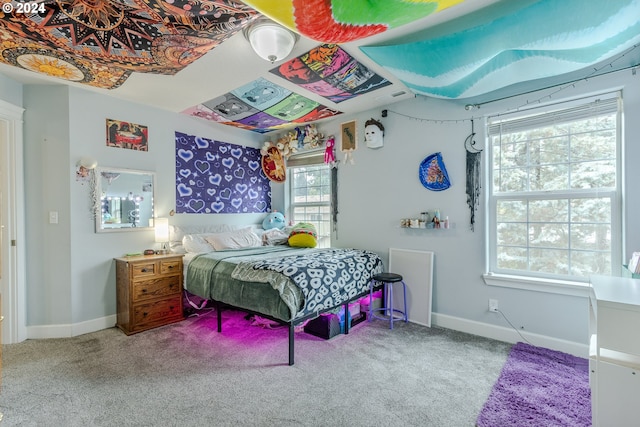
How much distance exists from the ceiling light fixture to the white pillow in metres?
2.22

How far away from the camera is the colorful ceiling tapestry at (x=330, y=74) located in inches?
91.2

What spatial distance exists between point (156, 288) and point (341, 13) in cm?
298

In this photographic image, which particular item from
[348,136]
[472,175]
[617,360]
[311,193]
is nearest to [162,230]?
[311,193]

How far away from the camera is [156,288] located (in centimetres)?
301

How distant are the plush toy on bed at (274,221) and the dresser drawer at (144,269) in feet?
5.66

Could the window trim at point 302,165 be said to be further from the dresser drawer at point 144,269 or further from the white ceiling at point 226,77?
the dresser drawer at point 144,269

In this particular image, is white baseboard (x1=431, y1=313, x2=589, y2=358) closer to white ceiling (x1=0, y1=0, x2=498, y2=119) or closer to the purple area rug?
the purple area rug

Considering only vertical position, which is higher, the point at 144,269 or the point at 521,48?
the point at 521,48

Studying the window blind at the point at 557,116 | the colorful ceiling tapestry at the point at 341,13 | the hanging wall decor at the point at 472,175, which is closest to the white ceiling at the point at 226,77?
the colorful ceiling tapestry at the point at 341,13

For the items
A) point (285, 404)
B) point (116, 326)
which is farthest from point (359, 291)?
point (116, 326)

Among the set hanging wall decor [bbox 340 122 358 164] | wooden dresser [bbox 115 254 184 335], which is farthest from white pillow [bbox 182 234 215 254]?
hanging wall decor [bbox 340 122 358 164]

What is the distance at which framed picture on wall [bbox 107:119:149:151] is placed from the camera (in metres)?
3.09

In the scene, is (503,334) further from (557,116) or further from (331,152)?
(331,152)

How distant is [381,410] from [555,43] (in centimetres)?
244
